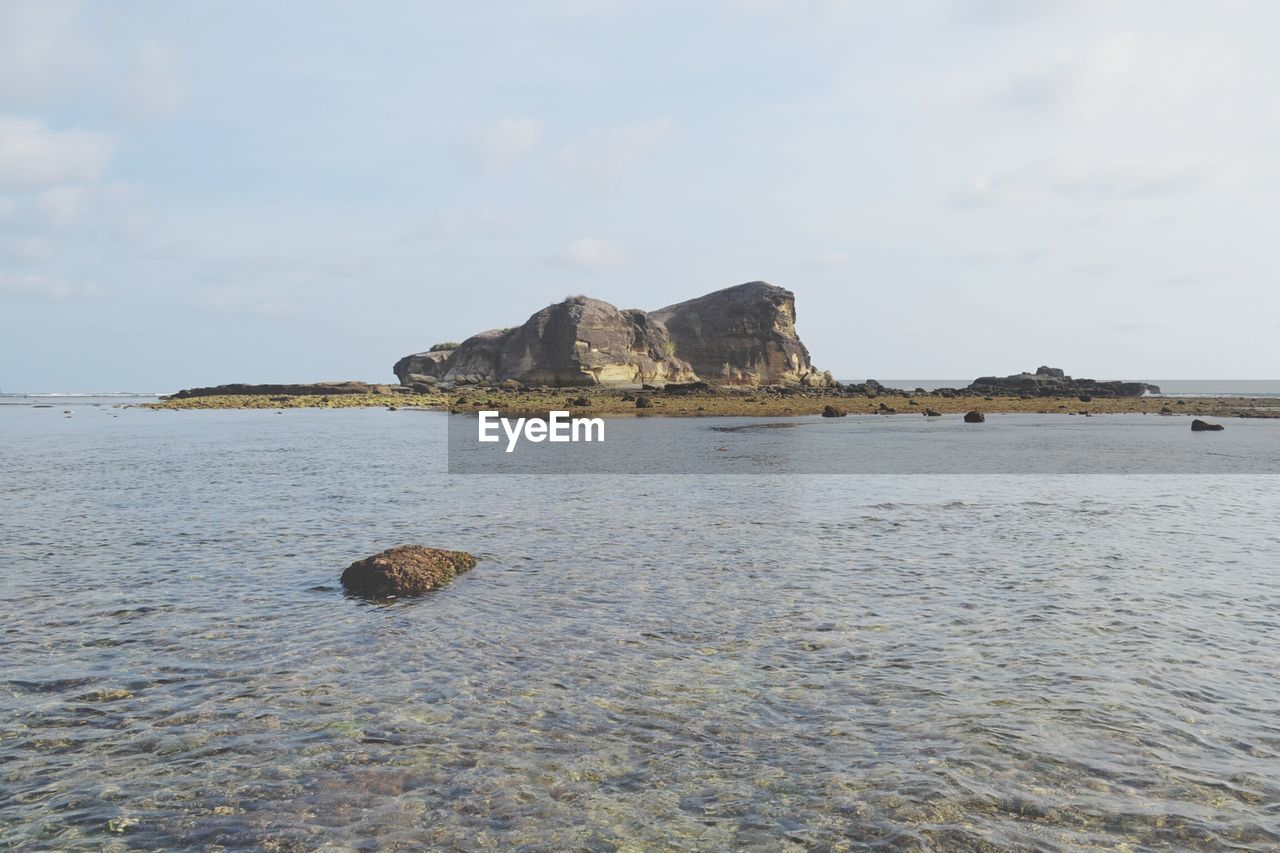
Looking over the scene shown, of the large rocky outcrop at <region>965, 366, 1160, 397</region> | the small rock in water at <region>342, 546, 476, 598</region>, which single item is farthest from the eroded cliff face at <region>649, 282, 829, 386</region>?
the small rock in water at <region>342, 546, 476, 598</region>

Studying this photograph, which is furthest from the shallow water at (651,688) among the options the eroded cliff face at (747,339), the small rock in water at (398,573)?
the eroded cliff face at (747,339)

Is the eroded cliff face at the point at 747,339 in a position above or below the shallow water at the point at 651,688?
above

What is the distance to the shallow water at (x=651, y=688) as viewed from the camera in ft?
20.0

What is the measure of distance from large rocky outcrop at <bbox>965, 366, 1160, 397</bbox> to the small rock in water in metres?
116

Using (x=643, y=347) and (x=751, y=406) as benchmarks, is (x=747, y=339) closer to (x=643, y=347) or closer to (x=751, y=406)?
(x=643, y=347)

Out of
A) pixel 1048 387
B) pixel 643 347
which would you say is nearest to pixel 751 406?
pixel 643 347

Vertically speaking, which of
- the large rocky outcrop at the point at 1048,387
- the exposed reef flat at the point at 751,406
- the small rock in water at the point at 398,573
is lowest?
the small rock in water at the point at 398,573

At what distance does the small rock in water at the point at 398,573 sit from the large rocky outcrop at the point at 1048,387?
4548 inches

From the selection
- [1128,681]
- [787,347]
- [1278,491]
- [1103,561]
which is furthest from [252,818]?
[787,347]

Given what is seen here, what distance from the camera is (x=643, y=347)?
463 feet

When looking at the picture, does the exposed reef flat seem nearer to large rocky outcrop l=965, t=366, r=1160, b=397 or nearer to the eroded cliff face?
large rocky outcrop l=965, t=366, r=1160, b=397

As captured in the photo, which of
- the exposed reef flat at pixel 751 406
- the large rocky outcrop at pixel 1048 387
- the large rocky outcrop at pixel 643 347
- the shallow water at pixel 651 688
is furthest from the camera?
the large rocky outcrop at pixel 643 347

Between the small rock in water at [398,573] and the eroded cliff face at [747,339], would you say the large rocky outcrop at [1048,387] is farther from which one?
the small rock in water at [398,573]

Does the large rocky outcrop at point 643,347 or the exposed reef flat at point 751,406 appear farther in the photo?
the large rocky outcrop at point 643,347
